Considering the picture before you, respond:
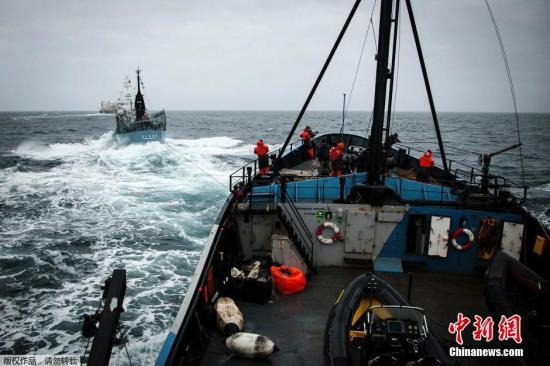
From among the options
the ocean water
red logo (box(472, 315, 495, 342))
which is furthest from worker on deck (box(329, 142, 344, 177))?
the ocean water

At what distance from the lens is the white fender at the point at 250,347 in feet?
21.2

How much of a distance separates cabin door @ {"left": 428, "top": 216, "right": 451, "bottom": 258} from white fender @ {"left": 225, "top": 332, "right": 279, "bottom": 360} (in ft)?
19.3

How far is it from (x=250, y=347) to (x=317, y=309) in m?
2.38

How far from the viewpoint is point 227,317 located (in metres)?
7.21

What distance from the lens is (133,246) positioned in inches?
671

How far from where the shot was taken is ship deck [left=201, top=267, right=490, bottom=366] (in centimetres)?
676

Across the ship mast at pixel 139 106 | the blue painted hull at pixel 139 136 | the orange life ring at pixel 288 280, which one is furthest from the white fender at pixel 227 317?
the ship mast at pixel 139 106

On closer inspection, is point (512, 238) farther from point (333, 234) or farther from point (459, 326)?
point (333, 234)

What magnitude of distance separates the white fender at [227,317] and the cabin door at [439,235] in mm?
5920

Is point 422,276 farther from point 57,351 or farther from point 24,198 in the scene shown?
point 24,198

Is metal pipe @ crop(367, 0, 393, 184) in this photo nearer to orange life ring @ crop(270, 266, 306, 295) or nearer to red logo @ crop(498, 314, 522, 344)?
orange life ring @ crop(270, 266, 306, 295)

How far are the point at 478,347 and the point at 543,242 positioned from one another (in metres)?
3.92

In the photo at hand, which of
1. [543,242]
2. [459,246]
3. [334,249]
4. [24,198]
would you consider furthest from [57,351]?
[24,198]

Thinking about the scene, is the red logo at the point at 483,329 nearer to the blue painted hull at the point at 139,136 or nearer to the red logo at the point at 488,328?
the red logo at the point at 488,328
